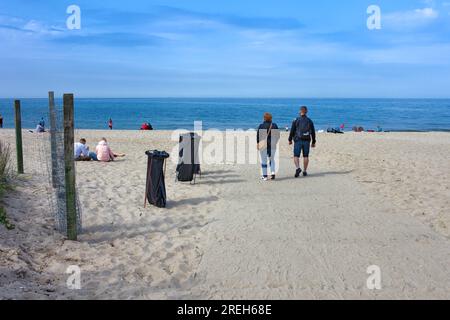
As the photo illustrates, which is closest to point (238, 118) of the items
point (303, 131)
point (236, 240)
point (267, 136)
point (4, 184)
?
point (303, 131)

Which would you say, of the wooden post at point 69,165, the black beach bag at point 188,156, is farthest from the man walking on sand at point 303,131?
the wooden post at point 69,165

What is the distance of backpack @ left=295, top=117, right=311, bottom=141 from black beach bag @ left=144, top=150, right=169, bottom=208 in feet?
12.9

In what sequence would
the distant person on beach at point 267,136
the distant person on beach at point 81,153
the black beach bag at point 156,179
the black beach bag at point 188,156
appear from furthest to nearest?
the distant person on beach at point 81,153 → the distant person on beach at point 267,136 → the black beach bag at point 188,156 → the black beach bag at point 156,179

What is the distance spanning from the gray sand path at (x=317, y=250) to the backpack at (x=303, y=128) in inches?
77.0

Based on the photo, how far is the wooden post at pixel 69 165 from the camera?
551 cm

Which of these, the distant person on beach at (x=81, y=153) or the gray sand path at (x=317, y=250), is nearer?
the gray sand path at (x=317, y=250)

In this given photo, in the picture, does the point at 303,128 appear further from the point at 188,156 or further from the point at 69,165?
the point at 69,165

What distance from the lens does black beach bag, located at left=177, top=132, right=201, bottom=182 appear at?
962 cm

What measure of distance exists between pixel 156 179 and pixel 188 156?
2.24 meters

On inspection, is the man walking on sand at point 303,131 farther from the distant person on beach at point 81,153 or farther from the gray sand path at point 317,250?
the distant person on beach at point 81,153

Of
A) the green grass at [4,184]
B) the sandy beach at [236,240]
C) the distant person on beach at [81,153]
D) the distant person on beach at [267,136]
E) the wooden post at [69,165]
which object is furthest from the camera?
the distant person on beach at [81,153]

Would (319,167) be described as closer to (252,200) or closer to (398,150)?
(252,200)
